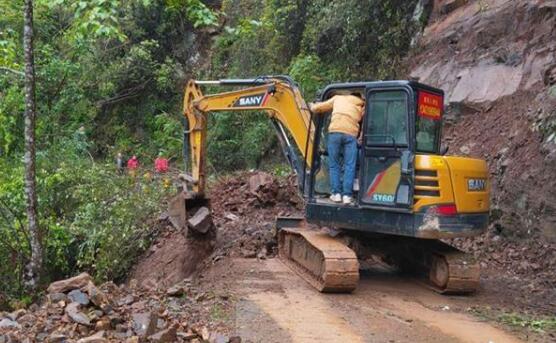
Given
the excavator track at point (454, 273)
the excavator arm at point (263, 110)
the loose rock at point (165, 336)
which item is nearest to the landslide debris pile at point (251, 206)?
the excavator arm at point (263, 110)

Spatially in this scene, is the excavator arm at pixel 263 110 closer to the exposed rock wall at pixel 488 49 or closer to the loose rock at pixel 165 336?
the loose rock at pixel 165 336

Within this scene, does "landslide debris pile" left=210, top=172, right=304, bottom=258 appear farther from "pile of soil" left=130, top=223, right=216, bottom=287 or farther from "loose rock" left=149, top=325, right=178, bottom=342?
"loose rock" left=149, top=325, right=178, bottom=342

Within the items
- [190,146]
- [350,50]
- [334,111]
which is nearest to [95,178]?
[190,146]

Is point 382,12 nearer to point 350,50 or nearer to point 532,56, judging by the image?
point 350,50

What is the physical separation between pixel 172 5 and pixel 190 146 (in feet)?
15.5

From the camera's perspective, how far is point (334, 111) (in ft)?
26.0

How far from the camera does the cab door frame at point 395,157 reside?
7.29 meters

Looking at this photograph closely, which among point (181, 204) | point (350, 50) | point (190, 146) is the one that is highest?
point (350, 50)

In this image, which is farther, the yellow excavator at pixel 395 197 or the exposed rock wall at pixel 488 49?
the exposed rock wall at pixel 488 49

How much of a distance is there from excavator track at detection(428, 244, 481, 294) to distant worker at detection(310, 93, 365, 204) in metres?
1.41

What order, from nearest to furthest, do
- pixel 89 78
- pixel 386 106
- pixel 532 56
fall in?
pixel 386 106 → pixel 532 56 → pixel 89 78

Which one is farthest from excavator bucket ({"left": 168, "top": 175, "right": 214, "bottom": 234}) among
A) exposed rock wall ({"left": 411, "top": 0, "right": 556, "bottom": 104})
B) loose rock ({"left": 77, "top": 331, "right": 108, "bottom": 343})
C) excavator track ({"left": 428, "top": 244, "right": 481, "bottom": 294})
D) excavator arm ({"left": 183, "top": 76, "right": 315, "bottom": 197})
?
exposed rock wall ({"left": 411, "top": 0, "right": 556, "bottom": 104})

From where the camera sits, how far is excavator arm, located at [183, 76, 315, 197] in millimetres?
9086

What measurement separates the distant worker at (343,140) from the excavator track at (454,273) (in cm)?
141
